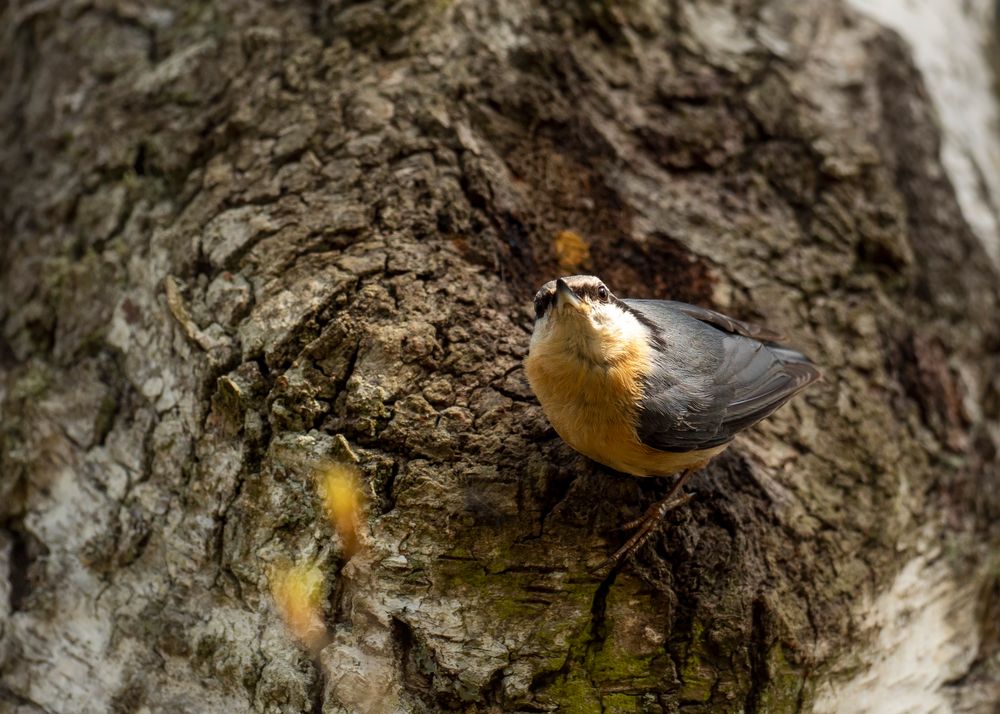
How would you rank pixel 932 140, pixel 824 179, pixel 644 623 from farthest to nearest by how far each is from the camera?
pixel 932 140 → pixel 824 179 → pixel 644 623

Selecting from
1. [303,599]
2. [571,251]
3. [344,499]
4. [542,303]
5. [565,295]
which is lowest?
[303,599]

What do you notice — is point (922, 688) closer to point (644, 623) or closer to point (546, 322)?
point (644, 623)

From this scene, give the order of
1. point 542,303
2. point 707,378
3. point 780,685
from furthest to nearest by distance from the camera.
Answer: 1. point 707,378
2. point 542,303
3. point 780,685

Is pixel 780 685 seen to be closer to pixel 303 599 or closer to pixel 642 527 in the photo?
pixel 642 527

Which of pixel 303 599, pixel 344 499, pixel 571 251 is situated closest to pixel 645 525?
pixel 344 499

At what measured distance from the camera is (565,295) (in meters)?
2.71

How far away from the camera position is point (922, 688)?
10.1ft

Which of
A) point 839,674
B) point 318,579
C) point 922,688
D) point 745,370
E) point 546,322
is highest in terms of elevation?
point 546,322

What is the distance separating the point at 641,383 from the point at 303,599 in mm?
1166

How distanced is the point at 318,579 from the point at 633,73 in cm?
239

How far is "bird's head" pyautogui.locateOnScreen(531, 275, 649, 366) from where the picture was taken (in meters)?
2.75

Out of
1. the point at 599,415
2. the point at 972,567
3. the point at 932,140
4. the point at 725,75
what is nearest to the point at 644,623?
the point at 599,415

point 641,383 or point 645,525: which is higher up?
point 641,383

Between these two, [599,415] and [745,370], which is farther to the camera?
[745,370]
